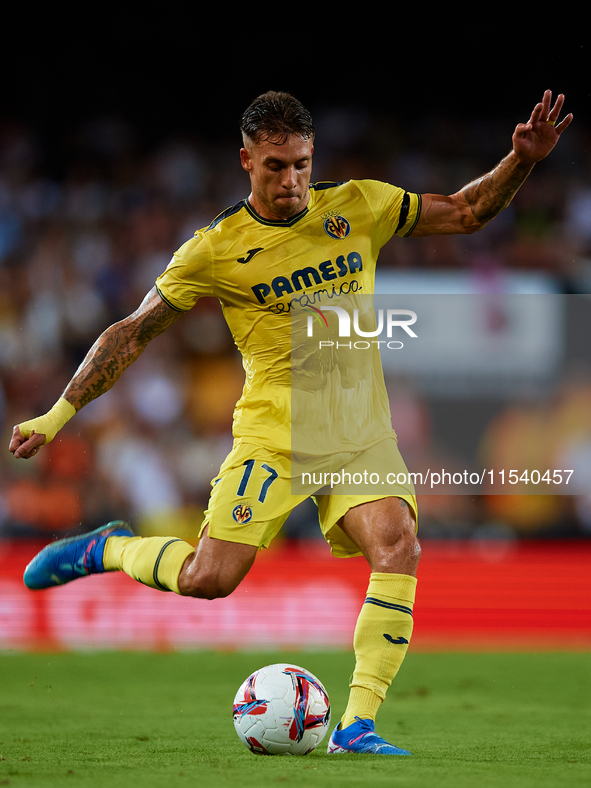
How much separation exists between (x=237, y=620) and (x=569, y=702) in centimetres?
358

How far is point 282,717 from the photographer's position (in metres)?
4.13

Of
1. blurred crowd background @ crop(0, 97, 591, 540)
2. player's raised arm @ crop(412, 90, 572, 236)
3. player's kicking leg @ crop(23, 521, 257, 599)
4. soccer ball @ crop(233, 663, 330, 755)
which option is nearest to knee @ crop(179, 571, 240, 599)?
player's kicking leg @ crop(23, 521, 257, 599)

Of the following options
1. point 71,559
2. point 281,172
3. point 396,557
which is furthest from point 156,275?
point 396,557

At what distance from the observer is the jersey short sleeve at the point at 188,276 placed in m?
4.67

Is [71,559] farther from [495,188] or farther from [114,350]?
[495,188]

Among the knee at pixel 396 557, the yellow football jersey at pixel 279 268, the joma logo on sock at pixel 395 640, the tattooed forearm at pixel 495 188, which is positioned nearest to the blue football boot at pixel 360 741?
the joma logo on sock at pixel 395 640

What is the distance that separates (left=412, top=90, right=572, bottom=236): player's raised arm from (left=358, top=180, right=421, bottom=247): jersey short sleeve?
42mm

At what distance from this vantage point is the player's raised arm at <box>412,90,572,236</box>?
4.46 m

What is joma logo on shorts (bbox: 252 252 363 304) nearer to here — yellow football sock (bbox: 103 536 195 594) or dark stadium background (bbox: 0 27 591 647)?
yellow football sock (bbox: 103 536 195 594)

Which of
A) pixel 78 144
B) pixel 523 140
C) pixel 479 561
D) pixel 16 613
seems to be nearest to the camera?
pixel 523 140

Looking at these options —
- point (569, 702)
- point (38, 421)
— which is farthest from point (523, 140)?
point (569, 702)

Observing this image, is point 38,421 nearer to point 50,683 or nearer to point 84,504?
point 50,683

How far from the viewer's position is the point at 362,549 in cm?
446

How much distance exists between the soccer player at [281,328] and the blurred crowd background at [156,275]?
5031 mm
